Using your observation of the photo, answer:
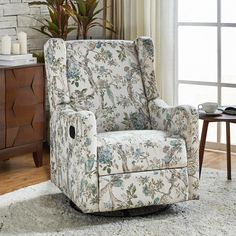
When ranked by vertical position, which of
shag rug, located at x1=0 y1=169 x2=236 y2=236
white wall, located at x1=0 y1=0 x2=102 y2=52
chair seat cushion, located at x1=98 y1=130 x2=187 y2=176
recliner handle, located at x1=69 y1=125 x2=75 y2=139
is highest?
white wall, located at x1=0 y1=0 x2=102 y2=52

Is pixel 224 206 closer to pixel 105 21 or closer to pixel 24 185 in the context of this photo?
pixel 24 185

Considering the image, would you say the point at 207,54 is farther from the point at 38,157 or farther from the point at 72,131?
the point at 72,131

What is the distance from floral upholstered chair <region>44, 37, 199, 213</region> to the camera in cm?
345

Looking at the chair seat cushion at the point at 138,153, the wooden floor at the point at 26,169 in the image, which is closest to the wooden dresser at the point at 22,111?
the wooden floor at the point at 26,169

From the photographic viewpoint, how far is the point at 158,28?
5195 mm

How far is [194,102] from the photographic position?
5.36 meters

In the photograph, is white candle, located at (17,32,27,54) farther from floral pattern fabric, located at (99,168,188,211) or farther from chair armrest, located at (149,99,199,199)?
floral pattern fabric, located at (99,168,188,211)

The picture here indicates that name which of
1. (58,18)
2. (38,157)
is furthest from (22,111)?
(58,18)

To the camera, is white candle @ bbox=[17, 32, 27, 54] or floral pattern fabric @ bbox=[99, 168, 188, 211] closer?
floral pattern fabric @ bbox=[99, 168, 188, 211]

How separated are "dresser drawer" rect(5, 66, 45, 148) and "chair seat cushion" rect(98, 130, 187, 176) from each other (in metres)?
1.14

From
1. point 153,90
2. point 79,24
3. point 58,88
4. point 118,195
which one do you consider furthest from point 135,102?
point 79,24

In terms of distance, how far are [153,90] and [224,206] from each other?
89 centimetres

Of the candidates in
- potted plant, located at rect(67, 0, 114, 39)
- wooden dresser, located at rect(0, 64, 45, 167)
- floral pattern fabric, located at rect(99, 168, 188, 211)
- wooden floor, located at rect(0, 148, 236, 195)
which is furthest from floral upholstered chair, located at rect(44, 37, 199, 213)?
potted plant, located at rect(67, 0, 114, 39)

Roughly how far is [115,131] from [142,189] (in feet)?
1.78
